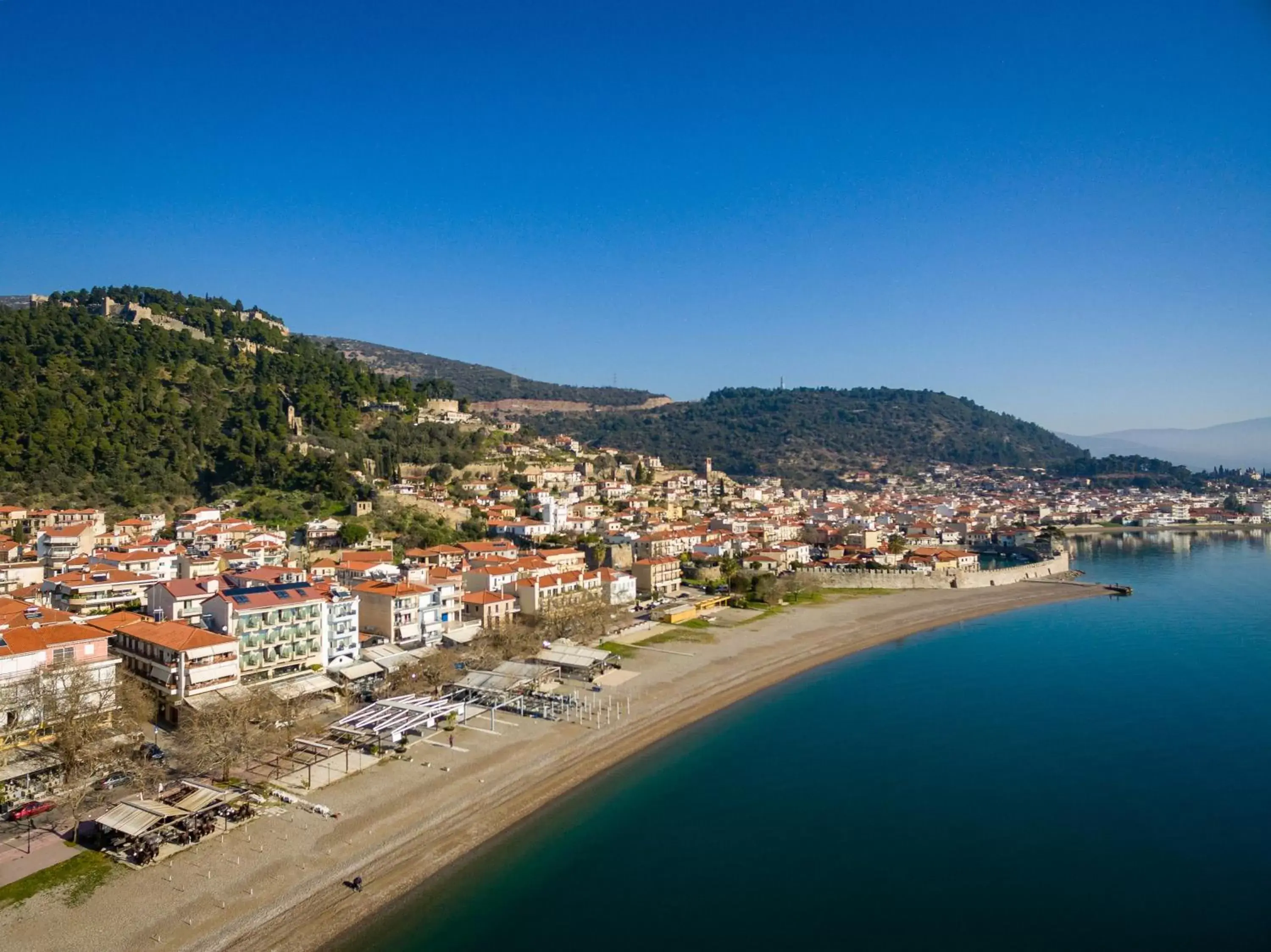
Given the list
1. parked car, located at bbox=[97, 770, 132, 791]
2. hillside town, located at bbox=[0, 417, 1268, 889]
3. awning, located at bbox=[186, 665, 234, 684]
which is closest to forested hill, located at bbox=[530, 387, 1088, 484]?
hillside town, located at bbox=[0, 417, 1268, 889]

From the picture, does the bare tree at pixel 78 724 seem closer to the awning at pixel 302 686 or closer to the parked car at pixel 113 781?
the parked car at pixel 113 781

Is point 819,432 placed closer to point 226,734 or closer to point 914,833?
point 914,833

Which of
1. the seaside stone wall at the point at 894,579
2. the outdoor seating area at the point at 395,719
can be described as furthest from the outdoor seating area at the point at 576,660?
the seaside stone wall at the point at 894,579

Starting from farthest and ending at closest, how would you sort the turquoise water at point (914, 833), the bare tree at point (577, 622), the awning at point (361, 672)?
1. the bare tree at point (577, 622)
2. the awning at point (361, 672)
3. the turquoise water at point (914, 833)

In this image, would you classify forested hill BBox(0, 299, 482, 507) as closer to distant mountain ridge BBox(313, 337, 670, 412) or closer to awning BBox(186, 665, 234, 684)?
awning BBox(186, 665, 234, 684)

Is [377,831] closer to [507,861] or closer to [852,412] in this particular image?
[507,861]
